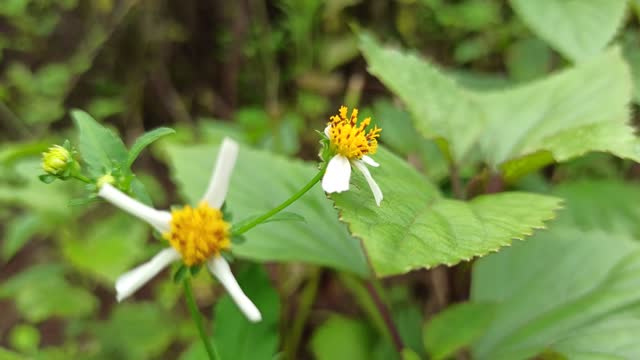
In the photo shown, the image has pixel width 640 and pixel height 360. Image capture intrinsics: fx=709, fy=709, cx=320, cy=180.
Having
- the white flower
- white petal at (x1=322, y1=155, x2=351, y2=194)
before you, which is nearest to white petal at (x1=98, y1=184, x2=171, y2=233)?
the white flower

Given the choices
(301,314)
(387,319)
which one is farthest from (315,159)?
(387,319)

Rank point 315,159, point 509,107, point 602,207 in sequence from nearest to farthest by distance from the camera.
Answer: point 509,107
point 602,207
point 315,159

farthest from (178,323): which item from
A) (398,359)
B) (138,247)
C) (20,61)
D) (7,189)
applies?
(20,61)

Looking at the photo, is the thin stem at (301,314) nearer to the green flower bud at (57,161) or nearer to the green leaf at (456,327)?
the green leaf at (456,327)

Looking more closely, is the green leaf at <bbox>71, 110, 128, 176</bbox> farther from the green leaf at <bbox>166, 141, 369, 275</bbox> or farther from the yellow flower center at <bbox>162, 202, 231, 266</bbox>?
the green leaf at <bbox>166, 141, 369, 275</bbox>

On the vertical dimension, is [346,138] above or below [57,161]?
above

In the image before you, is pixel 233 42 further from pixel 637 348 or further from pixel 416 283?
pixel 637 348

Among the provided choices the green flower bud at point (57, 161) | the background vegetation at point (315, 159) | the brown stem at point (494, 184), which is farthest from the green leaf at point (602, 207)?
the green flower bud at point (57, 161)

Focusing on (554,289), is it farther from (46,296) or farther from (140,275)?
(46,296)

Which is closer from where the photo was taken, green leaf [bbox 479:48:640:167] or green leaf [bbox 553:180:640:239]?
green leaf [bbox 479:48:640:167]
